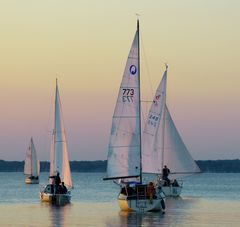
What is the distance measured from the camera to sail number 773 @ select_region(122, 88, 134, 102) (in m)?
54.0

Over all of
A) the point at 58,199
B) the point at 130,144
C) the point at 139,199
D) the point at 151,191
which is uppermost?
the point at 130,144

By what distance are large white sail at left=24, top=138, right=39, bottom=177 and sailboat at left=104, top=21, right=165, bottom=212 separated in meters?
75.9

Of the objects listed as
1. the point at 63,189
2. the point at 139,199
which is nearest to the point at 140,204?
the point at 139,199

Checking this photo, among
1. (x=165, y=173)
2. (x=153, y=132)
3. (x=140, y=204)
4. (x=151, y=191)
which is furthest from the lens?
(x=165, y=173)

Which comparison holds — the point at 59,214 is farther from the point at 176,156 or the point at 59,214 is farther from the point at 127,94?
the point at 176,156

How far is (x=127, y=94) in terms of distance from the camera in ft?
177

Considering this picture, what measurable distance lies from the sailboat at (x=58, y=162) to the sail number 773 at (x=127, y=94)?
1473cm

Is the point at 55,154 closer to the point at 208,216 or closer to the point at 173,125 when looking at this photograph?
the point at 173,125

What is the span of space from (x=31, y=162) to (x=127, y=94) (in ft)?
255

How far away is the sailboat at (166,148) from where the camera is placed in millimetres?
72000

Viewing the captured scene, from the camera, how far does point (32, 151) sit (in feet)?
428

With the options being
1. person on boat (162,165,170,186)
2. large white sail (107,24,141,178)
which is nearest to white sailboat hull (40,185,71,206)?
person on boat (162,165,170,186)

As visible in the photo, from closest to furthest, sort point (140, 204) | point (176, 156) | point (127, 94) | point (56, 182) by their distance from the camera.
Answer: point (127, 94)
point (140, 204)
point (56, 182)
point (176, 156)

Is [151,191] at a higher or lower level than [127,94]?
lower
